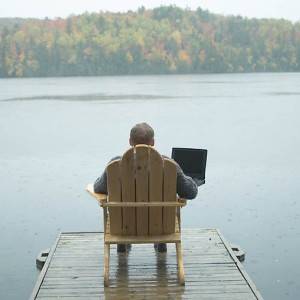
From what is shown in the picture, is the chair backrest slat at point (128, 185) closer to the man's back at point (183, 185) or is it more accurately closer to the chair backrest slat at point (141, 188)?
the chair backrest slat at point (141, 188)

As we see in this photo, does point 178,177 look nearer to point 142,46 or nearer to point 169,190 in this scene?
point 169,190

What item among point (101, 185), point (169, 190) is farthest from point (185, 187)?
point (101, 185)

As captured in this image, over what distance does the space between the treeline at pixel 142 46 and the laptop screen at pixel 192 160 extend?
10311 centimetres

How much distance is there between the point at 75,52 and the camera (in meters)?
109

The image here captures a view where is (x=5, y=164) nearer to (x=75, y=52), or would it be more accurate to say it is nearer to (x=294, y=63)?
(x=75, y=52)

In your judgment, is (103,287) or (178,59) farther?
(178,59)

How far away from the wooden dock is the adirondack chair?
16 centimetres

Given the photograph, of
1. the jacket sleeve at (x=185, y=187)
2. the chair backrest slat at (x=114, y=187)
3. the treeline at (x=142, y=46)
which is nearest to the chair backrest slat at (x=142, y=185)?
the chair backrest slat at (x=114, y=187)

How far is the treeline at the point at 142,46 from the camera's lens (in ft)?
355

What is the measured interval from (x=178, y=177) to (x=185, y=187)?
3.5 inches

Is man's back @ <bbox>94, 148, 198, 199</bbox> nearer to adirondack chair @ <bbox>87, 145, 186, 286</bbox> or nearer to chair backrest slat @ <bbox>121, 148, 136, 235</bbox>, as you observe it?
adirondack chair @ <bbox>87, 145, 186, 286</bbox>

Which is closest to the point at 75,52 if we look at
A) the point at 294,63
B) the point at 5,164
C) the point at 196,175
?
the point at 294,63

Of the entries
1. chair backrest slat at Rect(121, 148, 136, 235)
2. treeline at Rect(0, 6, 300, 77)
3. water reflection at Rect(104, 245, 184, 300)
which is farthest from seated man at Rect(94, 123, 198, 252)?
treeline at Rect(0, 6, 300, 77)

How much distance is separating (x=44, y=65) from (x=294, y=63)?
147ft
